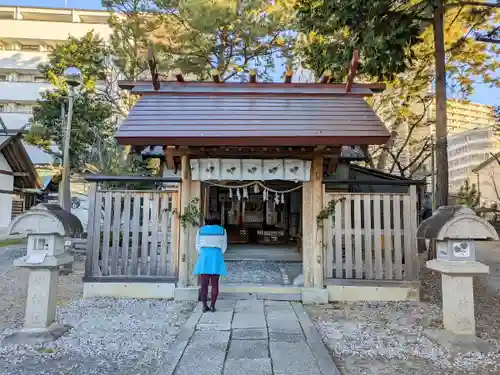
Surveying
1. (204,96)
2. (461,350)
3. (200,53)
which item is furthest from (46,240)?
(200,53)

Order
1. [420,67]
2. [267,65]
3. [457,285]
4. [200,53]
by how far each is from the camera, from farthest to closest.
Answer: [267,65]
[200,53]
[420,67]
[457,285]

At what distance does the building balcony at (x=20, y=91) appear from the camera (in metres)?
27.5

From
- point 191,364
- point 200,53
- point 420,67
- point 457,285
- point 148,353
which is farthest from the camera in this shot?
point 200,53

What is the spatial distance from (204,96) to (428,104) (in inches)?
450

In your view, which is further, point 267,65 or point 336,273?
point 267,65

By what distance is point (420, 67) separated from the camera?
41.9 feet

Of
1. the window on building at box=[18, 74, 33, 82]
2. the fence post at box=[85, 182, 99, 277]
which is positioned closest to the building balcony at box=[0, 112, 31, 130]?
the window on building at box=[18, 74, 33, 82]

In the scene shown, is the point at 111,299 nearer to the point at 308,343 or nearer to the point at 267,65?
the point at 308,343

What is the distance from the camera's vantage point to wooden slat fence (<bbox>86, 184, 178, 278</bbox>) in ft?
22.5

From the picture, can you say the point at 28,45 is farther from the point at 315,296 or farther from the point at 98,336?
the point at 315,296

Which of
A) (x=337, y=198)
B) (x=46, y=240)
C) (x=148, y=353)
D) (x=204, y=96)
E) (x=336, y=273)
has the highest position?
(x=204, y=96)

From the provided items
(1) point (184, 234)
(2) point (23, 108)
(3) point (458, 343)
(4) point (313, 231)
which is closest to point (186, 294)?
(1) point (184, 234)

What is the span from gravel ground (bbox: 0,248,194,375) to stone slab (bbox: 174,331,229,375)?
1.10ft

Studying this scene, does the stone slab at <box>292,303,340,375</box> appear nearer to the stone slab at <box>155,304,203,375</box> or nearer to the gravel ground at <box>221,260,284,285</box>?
the stone slab at <box>155,304,203,375</box>
